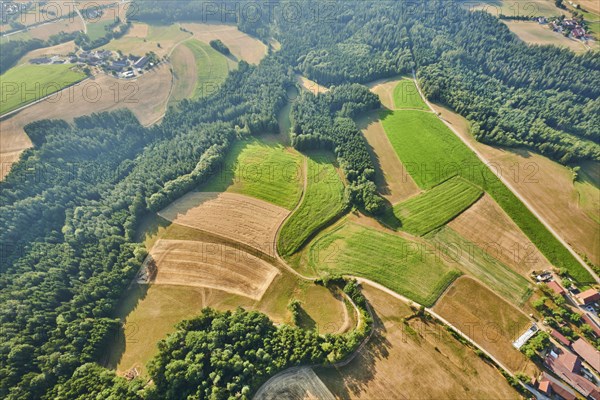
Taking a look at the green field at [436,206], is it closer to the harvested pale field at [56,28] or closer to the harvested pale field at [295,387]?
the harvested pale field at [295,387]

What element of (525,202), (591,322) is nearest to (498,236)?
(525,202)

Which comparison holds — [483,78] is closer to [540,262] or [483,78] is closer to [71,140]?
[540,262]

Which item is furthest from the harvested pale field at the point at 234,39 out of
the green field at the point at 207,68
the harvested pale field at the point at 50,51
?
the harvested pale field at the point at 50,51

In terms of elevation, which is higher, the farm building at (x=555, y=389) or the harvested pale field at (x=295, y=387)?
the farm building at (x=555, y=389)

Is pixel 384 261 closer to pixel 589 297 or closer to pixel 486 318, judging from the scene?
pixel 486 318

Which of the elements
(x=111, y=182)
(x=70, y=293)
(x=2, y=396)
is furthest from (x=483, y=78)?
(x=2, y=396)

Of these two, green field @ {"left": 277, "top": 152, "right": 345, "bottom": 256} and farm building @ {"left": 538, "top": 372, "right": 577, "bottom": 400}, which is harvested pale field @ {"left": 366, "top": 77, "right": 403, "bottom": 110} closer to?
green field @ {"left": 277, "top": 152, "right": 345, "bottom": 256}
